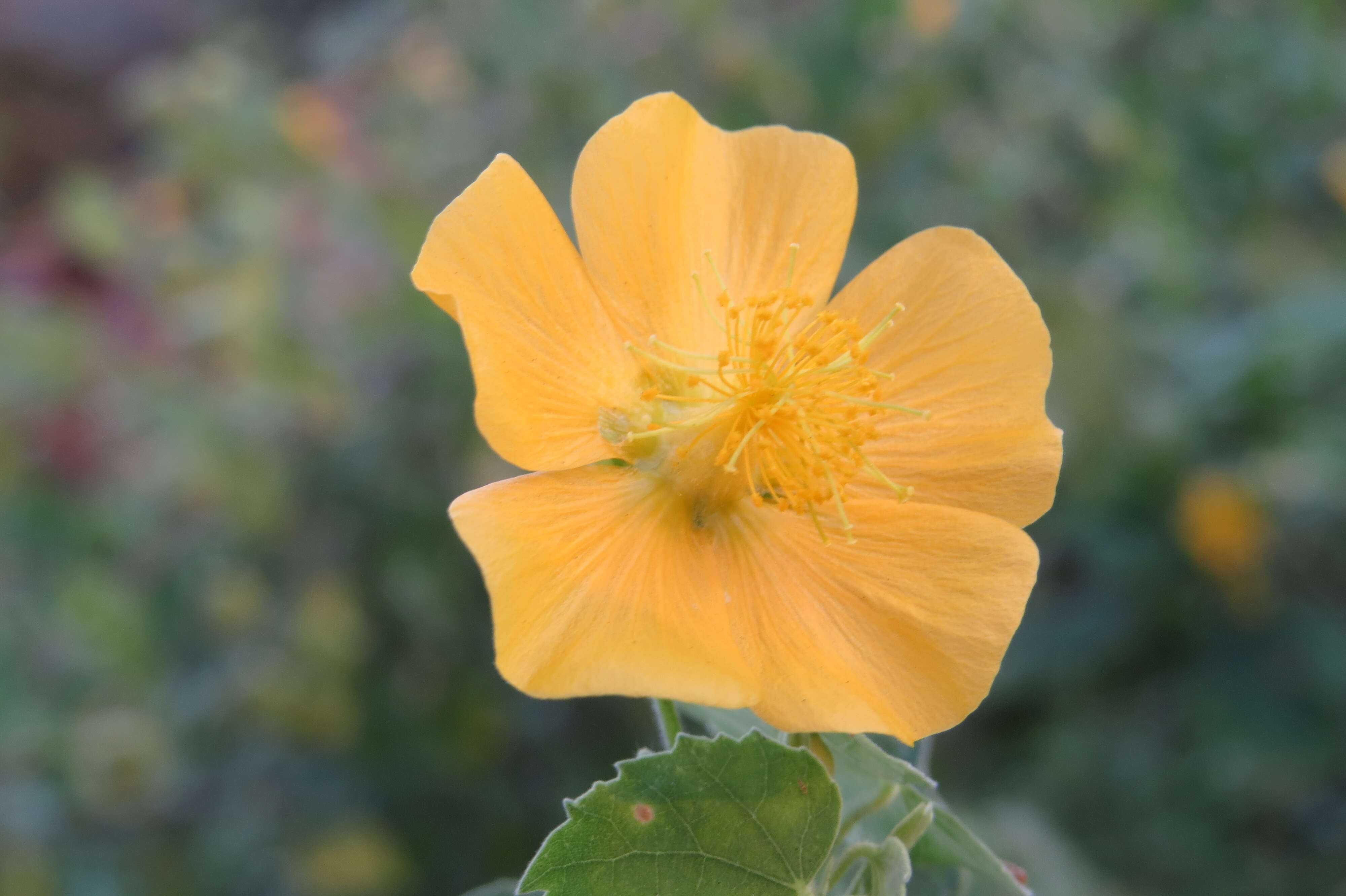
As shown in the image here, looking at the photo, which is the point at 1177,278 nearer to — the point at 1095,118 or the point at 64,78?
the point at 1095,118

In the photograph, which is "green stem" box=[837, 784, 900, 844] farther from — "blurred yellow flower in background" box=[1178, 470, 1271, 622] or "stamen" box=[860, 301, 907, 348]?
"blurred yellow flower in background" box=[1178, 470, 1271, 622]

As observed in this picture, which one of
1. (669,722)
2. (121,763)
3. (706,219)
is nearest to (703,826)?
(669,722)

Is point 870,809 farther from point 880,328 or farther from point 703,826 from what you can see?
point 880,328

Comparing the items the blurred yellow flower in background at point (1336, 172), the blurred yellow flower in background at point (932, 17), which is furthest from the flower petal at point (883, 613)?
the blurred yellow flower in background at point (1336, 172)

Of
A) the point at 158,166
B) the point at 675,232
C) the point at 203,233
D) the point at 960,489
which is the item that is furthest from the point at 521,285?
the point at 158,166

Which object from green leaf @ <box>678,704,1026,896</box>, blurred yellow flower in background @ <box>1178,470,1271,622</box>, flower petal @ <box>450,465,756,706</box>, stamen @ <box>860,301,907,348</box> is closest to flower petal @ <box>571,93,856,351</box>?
stamen @ <box>860,301,907,348</box>

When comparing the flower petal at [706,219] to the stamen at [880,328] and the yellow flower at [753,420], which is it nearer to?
the yellow flower at [753,420]
